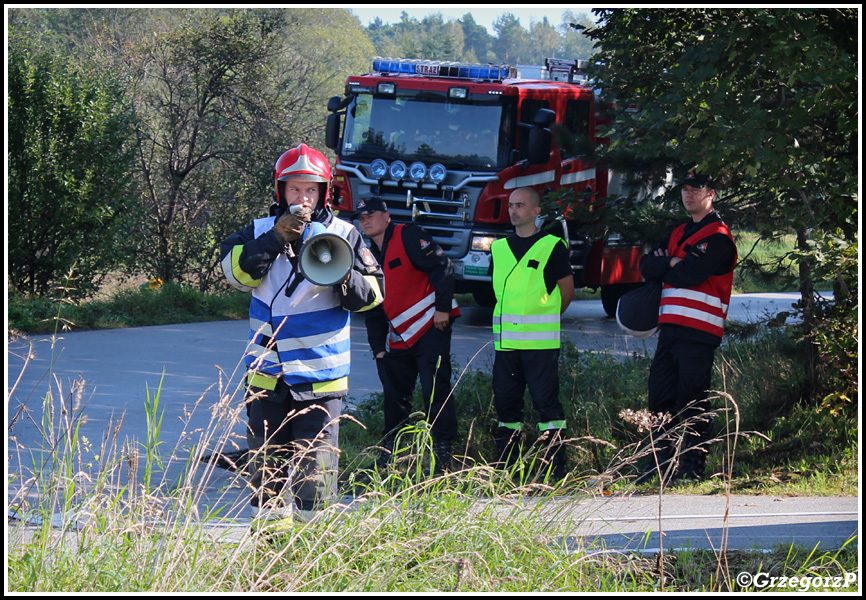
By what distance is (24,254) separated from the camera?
504 inches

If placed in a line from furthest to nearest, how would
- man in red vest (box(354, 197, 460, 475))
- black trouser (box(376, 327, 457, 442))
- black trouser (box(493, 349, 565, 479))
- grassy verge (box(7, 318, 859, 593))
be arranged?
man in red vest (box(354, 197, 460, 475)) → black trouser (box(376, 327, 457, 442)) → black trouser (box(493, 349, 565, 479)) → grassy verge (box(7, 318, 859, 593))

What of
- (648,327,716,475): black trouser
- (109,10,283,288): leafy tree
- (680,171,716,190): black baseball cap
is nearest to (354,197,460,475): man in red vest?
(648,327,716,475): black trouser

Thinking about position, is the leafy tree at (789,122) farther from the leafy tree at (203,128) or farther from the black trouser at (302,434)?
the leafy tree at (203,128)

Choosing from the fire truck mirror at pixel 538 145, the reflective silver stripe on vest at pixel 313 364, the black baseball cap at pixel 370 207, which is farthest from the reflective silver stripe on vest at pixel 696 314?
the fire truck mirror at pixel 538 145

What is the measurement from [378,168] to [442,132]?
929mm

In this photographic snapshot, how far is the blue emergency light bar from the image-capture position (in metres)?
11.6

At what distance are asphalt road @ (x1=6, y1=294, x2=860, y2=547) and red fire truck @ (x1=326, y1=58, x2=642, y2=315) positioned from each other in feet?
4.75

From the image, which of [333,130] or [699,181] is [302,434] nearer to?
[699,181]

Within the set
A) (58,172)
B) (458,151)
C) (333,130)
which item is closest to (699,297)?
(458,151)

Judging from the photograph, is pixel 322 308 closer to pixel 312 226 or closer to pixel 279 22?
pixel 312 226

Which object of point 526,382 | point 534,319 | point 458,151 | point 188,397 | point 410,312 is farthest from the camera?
point 458,151

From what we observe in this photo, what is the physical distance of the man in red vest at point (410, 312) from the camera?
6230 mm

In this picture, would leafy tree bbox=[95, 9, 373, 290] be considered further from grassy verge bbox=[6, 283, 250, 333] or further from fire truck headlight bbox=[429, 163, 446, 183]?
fire truck headlight bbox=[429, 163, 446, 183]

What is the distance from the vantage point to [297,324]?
393 cm
